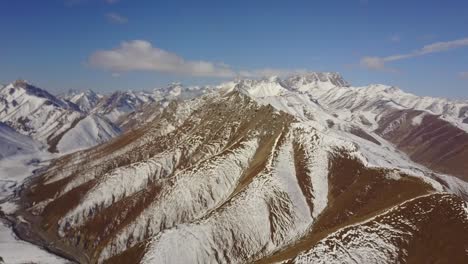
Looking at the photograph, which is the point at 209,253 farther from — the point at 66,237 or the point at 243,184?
the point at 66,237

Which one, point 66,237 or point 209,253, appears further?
point 66,237

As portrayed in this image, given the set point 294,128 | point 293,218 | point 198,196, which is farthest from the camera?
point 294,128

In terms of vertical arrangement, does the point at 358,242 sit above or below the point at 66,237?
above

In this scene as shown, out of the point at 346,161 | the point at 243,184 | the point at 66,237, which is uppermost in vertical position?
the point at 346,161

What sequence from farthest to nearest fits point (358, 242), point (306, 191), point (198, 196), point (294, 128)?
point (294, 128), point (198, 196), point (306, 191), point (358, 242)

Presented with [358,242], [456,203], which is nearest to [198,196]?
[358,242]

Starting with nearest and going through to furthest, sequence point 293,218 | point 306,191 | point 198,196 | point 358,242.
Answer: point 358,242
point 293,218
point 306,191
point 198,196

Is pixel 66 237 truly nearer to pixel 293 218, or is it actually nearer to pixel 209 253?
pixel 209 253

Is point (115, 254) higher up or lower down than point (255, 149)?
lower down

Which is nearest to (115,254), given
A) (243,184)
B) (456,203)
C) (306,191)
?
(243,184)
